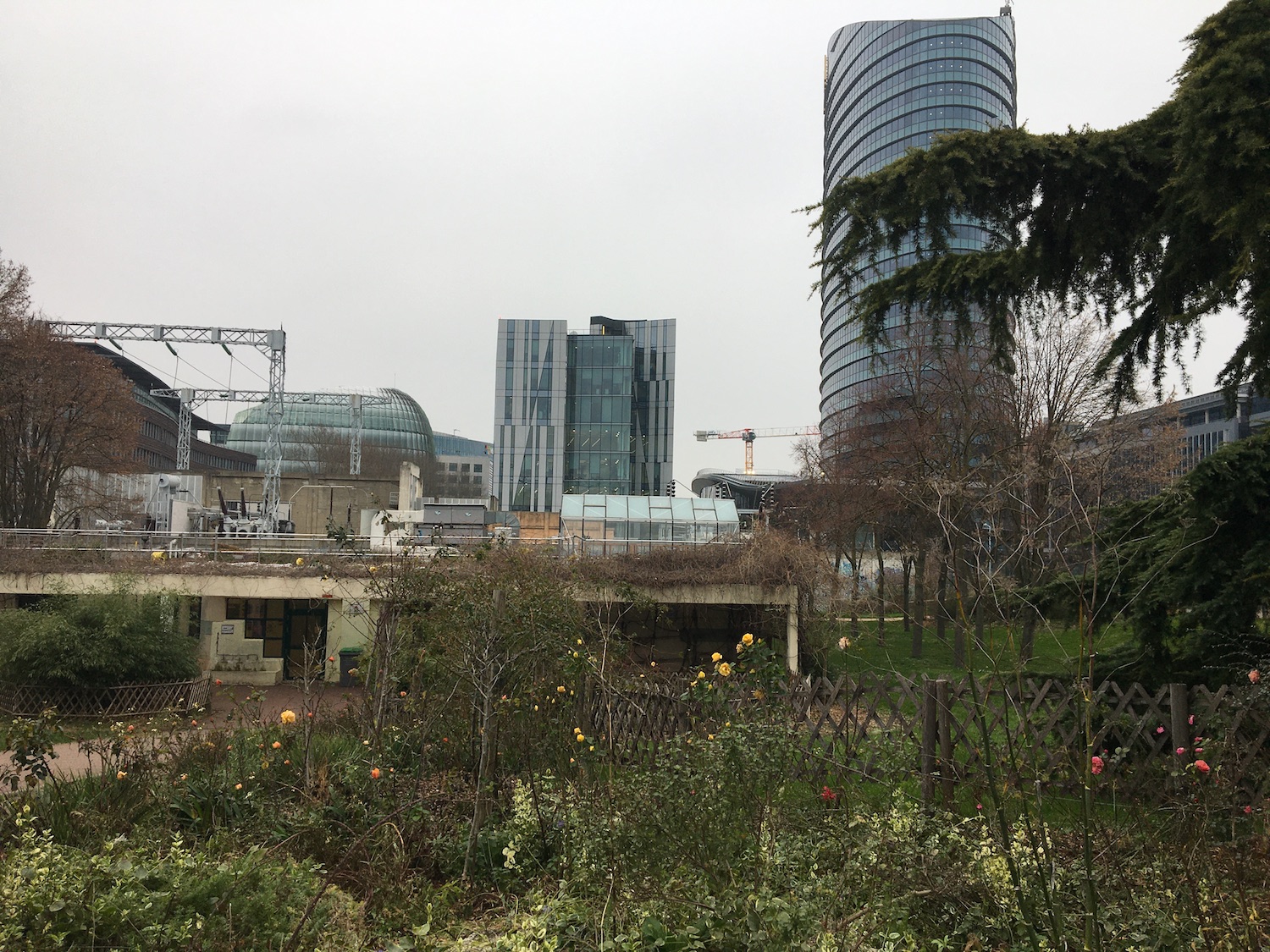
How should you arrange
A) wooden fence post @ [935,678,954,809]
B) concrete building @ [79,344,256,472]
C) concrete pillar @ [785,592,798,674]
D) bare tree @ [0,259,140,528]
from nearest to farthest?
1. wooden fence post @ [935,678,954,809]
2. concrete pillar @ [785,592,798,674]
3. bare tree @ [0,259,140,528]
4. concrete building @ [79,344,256,472]

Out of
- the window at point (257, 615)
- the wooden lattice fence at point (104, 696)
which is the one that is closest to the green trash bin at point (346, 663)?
the window at point (257, 615)

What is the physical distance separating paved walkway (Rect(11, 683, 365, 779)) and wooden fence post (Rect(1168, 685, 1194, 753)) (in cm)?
646

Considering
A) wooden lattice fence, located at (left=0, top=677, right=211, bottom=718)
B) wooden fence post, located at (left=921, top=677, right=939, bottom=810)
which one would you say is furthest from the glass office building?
wooden fence post, located at (left=921, top=677, right=939, bottom=810)

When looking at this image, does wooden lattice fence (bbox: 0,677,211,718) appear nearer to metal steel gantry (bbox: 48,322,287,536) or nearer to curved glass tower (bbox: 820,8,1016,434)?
metal steel gantry (bbox: 48,322,287,536)

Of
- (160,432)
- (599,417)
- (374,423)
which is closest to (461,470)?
(374,423)

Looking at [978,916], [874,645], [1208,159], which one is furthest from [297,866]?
[874,645]

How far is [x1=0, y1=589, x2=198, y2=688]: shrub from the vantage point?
14867mm

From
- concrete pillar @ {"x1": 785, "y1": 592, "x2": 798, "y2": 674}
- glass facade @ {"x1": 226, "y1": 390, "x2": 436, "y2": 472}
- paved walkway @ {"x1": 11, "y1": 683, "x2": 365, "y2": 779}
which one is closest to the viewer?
paved walkway @ {"x1": 11, "y1": 683, "x2": 365, "y2": 779}

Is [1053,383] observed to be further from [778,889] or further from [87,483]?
[87,483]

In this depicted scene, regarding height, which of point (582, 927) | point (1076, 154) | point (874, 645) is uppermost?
point (1076, 154)

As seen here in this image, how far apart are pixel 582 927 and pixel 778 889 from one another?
1008 mm

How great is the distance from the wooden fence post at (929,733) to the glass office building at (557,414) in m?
62.1

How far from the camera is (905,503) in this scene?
69.9 ft

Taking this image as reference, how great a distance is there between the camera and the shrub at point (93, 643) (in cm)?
1487
